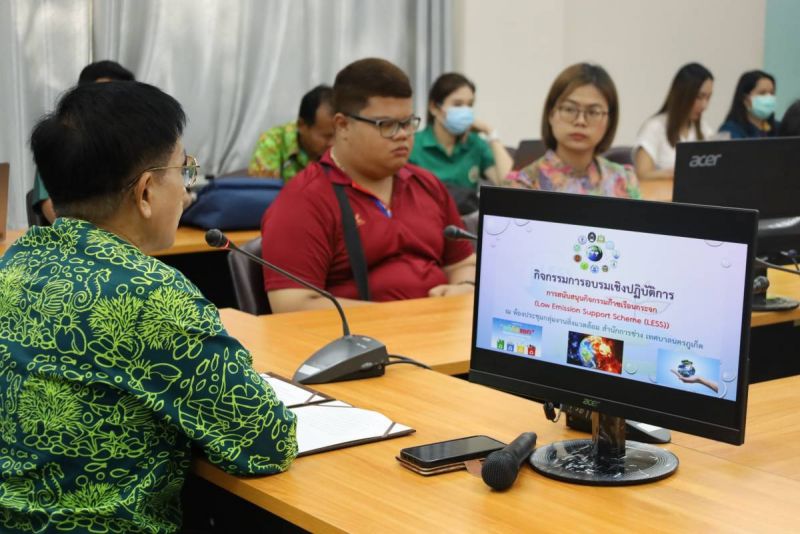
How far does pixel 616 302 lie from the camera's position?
1547mm

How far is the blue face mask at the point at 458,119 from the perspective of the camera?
5.29 meters

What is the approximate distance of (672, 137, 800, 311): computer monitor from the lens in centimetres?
266

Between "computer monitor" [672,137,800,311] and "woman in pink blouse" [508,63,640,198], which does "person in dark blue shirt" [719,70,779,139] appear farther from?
"computer monitor" [672,137,800,311]

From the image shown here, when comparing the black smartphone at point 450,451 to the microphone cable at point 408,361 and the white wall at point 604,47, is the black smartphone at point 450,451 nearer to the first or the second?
the microphone cable at point 408,361

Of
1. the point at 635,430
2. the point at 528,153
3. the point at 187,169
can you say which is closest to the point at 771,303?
the point at 635,430

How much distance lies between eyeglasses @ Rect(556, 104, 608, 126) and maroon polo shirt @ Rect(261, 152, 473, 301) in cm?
56

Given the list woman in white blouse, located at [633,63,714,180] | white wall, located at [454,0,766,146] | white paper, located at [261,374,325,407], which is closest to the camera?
white paper, located at [261,374,325,407]

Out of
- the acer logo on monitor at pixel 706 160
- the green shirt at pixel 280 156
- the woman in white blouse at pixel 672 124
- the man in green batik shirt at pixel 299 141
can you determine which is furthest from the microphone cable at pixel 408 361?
the woman in white blouse at pixel 672 124

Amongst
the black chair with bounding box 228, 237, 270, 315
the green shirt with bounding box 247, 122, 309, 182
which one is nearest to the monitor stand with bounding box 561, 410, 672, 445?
the black chair with bounding box 228, 237, 270, 315

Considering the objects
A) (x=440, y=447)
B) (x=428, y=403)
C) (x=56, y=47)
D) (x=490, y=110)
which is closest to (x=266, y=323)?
(x=428, y=403)

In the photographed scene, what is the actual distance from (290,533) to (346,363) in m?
0.36

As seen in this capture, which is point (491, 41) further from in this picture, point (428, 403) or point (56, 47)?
point (428, 403)

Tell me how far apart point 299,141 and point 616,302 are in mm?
3535

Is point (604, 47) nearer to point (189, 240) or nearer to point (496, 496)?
point (189, 240)
